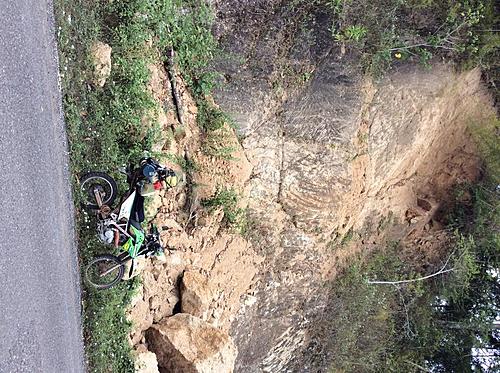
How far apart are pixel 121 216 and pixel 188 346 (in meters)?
2.57

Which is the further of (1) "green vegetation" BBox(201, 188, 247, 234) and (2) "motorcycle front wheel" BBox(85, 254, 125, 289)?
(1) "green vegetation" BBox(201, 188, 247, 234)

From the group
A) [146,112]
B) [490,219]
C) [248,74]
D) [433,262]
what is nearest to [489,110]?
[490,219]

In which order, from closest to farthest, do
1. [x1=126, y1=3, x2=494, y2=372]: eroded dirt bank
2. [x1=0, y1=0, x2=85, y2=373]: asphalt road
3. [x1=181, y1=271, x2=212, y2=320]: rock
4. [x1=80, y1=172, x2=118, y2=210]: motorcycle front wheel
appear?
1. [x1=0, y1=0, x2=85, y2=373]: asphalt road
2. [x1=80, y1=172, x2=118, y2=210]: motorcycle front wheel
3. [x1=181, y1=271, x2=212, y2=320]: rock
4. [x1=126, y1=3, x2=494, y2=372]: eroded dirt bank

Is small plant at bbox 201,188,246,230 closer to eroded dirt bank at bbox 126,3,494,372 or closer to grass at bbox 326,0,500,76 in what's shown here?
eroded dirt bank at bbox 126,3,494,372

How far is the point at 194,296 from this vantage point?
1081cm

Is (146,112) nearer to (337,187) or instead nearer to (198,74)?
(198,74)

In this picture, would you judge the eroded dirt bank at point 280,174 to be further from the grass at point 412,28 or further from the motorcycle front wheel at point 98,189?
the motorcycle front wheel at point 98,189

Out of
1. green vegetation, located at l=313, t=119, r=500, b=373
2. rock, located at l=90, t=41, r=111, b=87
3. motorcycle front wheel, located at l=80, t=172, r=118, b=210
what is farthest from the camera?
green vegetation, located at l=313, t=119, r=500, b=373

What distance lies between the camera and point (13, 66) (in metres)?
7.57

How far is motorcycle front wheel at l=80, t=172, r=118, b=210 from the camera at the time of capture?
9.41 meters

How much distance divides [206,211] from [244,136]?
1.61m

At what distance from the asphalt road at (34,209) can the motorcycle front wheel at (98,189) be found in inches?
18.0

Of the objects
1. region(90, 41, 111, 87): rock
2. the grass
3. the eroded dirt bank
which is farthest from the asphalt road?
the grass

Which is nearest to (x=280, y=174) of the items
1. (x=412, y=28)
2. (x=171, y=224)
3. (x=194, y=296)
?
(x=171, y=224)
